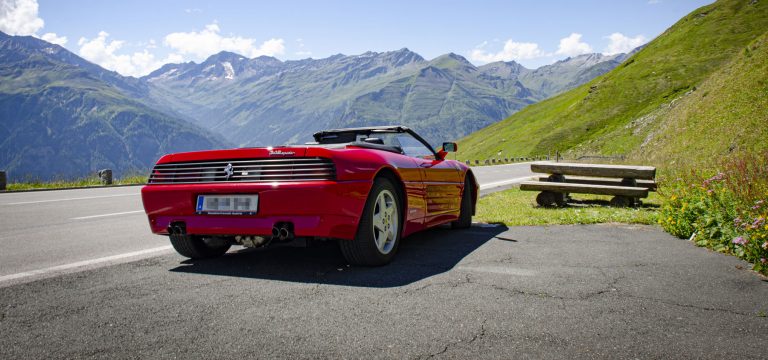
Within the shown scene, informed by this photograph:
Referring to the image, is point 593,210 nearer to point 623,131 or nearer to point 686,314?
point 686,314

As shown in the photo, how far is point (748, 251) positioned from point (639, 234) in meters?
1.68

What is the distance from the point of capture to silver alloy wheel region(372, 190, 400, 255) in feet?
14.6

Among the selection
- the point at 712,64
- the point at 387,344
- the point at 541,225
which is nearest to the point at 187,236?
the point at 387,344

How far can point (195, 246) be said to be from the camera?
4.77 meters

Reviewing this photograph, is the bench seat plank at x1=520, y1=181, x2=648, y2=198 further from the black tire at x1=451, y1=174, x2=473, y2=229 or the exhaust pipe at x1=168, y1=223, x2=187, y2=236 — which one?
the exhaust pipe at x1=168, y1=223, x2=187, y2=236

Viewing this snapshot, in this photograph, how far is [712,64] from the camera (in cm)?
7644

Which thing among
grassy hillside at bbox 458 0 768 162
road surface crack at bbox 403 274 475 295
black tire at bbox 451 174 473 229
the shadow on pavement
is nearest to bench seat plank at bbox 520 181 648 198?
black tire at bbox 451 174 473 229

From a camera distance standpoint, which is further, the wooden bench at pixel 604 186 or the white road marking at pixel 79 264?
the wooden bench at pixel 604 186

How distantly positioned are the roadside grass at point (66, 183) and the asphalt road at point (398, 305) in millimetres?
14889

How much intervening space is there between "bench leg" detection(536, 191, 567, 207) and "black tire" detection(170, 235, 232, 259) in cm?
659

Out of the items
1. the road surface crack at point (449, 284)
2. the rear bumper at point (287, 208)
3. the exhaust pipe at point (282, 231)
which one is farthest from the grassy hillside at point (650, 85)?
the exhaust pipe at point (282, 231)

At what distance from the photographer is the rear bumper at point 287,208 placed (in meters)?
3.90

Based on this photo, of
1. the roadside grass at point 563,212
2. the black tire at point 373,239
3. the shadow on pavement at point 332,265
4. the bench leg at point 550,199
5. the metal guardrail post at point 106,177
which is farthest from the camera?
the metal guardrail post at point 106,177

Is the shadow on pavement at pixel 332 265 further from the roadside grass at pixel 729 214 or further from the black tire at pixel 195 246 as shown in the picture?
the roadside grass at pixel 729 214
